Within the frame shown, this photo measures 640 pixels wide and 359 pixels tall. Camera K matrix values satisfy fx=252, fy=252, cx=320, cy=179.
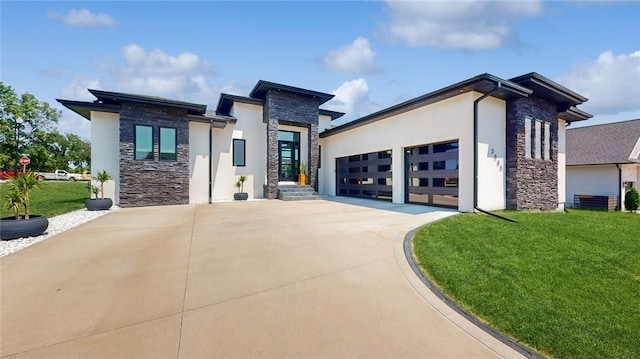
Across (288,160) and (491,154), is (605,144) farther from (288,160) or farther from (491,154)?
(288,160)

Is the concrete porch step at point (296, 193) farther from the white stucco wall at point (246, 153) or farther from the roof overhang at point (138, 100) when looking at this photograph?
the roof overhang at point (138, 100)

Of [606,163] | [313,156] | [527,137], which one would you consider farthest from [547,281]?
[606,163]

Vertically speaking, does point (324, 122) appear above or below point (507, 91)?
above

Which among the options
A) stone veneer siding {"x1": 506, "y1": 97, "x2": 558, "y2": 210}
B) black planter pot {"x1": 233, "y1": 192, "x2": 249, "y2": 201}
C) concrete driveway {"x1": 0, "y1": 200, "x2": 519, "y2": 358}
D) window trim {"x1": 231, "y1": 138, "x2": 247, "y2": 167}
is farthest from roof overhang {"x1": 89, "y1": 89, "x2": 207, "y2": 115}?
stone veneer siding {"x1": 506, "y1": 97, "x2": 558, "y2": 210}

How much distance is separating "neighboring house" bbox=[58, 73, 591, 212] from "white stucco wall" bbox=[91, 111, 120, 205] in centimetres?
4

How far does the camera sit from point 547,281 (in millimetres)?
3404

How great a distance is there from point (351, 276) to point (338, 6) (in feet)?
32.0

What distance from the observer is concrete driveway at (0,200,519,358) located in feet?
6.90

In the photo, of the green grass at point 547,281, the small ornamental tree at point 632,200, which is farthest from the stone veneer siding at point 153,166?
the small ornamental tree at point 632,200

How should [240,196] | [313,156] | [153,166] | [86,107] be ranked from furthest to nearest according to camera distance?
[313,156] → [240,196] → [153,166] → [86,107]

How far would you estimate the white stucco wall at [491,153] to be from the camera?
853 cm

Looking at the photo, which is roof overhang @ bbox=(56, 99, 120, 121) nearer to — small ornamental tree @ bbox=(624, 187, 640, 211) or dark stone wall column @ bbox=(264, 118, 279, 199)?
dark stone wall column @ bbox=(264, 118, 279, 199)

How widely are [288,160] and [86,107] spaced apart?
30.9ft

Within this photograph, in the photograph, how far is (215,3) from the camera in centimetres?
884
